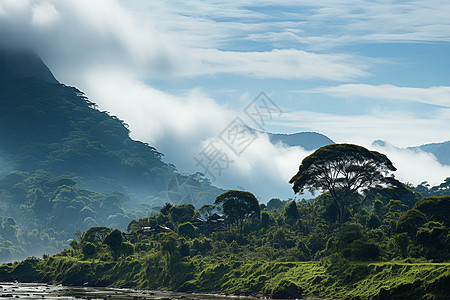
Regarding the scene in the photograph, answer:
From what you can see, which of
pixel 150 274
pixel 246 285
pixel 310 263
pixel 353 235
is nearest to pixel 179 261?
pixel 150 274

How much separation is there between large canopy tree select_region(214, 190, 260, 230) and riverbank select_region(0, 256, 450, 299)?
35.9 m

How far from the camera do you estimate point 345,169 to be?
400 feet

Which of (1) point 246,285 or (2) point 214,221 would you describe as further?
(2) point 214,221

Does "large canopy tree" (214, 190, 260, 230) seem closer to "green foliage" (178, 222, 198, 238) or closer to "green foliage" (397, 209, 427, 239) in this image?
"green foliage" (178, 222, 198, 238)

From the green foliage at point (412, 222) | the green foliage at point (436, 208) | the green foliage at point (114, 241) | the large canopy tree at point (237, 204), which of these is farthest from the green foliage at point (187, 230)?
the green foliage at point (412, 222)

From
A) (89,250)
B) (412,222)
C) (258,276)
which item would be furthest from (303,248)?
(89,250)

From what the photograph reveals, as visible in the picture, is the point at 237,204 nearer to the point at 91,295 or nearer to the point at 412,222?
the point at 412,222

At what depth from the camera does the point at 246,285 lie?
338 ft

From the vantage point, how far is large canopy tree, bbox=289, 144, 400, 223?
12144 cm

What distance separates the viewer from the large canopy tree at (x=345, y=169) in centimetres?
12144

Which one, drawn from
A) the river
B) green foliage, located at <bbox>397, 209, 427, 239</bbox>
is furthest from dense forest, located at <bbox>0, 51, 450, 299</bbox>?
the river

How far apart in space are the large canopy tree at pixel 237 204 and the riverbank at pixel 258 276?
3587 centimetres

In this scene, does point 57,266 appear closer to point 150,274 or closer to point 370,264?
point 150,274

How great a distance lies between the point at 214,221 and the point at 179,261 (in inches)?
1996
